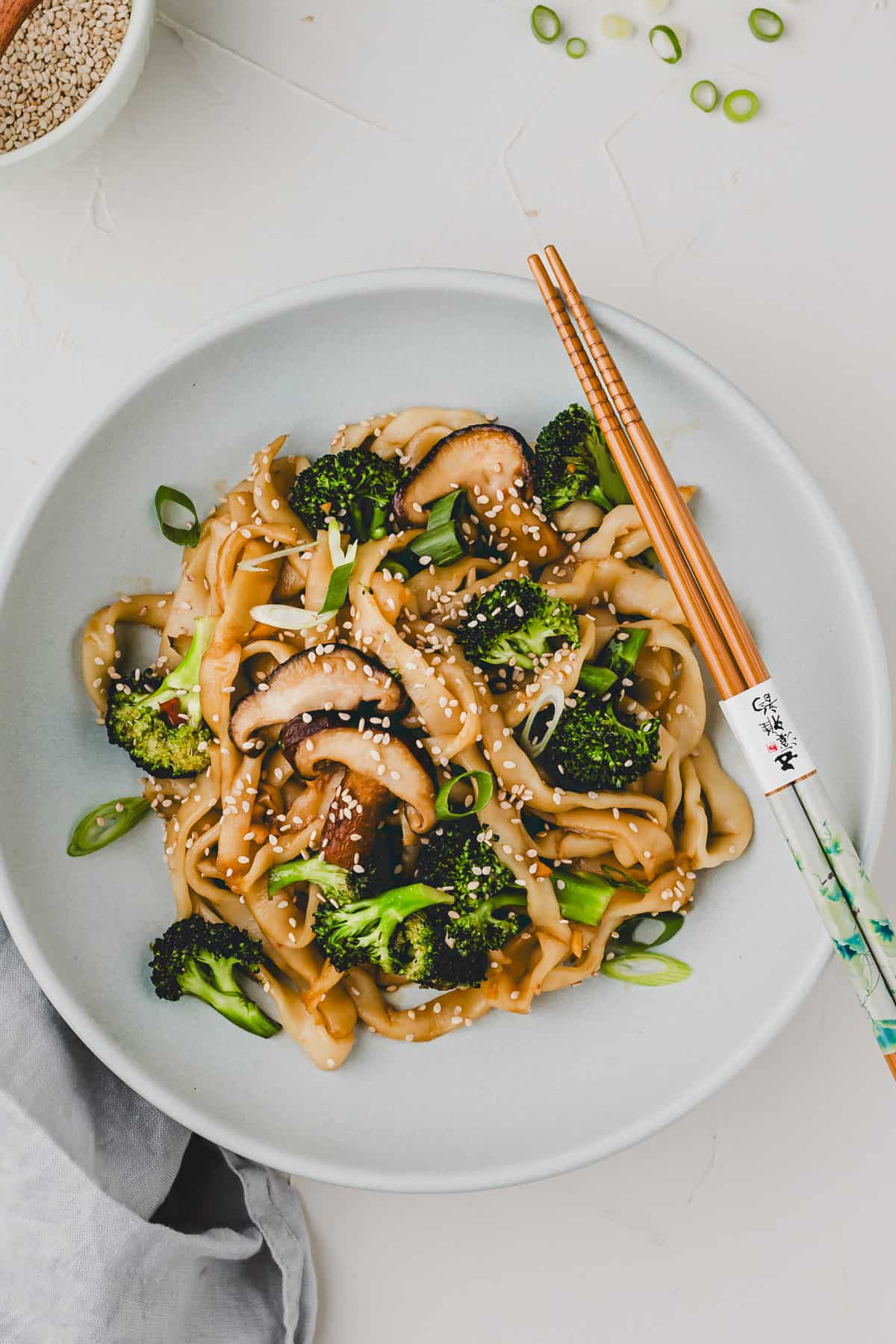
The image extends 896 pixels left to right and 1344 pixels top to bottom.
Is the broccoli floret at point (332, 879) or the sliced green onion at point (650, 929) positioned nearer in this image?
the broccoli floret at point (332, 879)

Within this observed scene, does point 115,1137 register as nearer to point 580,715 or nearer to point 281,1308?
point 281,1308

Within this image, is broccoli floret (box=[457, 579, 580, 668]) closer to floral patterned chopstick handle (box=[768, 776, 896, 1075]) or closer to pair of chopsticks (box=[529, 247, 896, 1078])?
pair of chopsticks (box=[529, 247, 896, 1078])

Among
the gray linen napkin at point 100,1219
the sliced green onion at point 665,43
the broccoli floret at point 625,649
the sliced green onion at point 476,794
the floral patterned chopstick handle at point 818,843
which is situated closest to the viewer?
the floral patterned chopstick handle at point 818,843

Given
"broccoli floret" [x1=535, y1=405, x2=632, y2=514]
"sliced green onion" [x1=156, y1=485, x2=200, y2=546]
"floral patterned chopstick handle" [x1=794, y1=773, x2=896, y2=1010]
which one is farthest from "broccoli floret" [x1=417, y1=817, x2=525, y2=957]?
"sliced green onion" [x1=156, y1=485, x2=200, y2=546]

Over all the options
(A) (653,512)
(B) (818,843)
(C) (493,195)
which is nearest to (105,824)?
(A) (653,512)

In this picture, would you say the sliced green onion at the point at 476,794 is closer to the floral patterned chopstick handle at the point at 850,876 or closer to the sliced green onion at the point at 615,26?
the floral patterned chopstick handle at the point at 850,876

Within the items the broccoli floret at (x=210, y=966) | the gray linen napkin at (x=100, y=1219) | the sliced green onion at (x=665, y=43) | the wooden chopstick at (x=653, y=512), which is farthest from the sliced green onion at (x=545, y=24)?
the gray linen napkin at (x=100, y=1219)

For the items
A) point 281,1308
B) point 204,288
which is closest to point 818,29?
point 204,288
